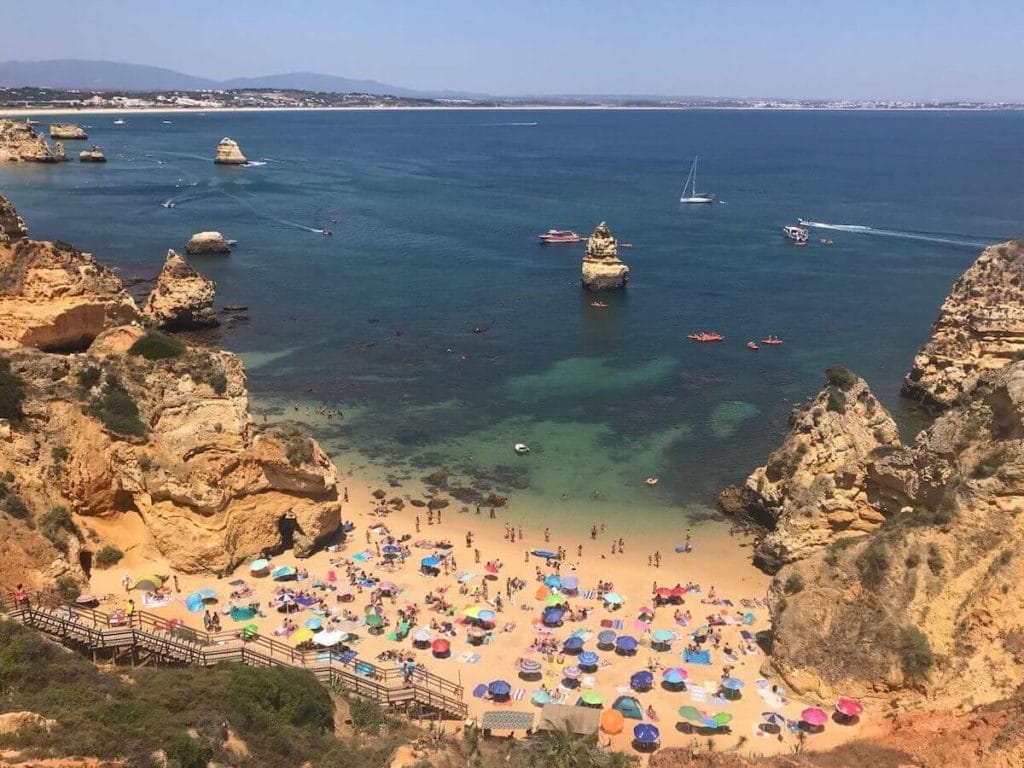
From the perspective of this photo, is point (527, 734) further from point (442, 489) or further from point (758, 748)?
point (442, 489)

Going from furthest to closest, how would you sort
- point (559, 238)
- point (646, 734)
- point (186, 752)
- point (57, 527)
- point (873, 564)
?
point (559, 238), point (57, 527), point (873, 564), point (646, 734), point (186, 752)

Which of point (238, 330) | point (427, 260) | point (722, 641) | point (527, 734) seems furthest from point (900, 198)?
point (527, 734)

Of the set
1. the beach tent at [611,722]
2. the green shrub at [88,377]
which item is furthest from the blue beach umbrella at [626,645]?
the green shrub at [88,377]

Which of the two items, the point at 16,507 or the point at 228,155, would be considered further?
the point at 228,155

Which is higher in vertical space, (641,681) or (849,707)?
(849,707)

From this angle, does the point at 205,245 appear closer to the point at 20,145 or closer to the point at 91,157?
the point at 91,157

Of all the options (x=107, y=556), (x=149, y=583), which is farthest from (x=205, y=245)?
(x=149, y=583)

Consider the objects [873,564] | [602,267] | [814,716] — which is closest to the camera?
[814,716]
